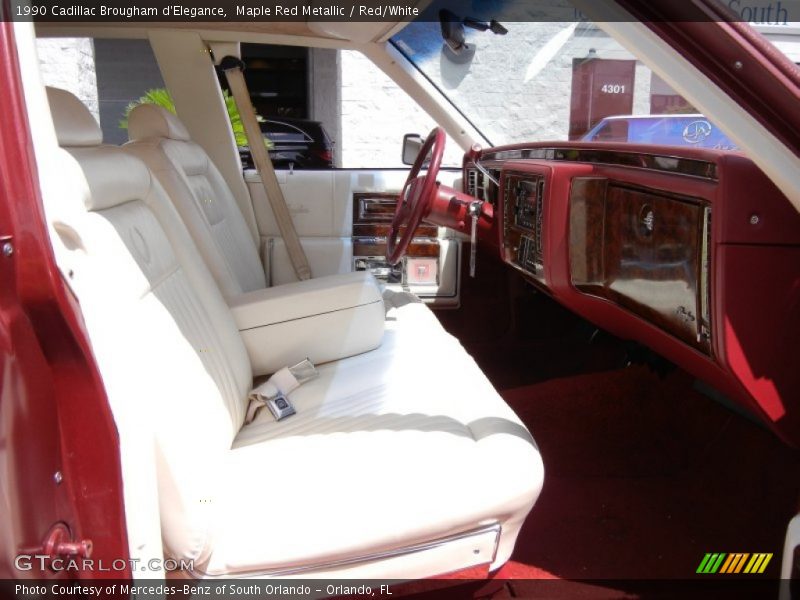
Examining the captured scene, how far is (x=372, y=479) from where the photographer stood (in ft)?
4.10

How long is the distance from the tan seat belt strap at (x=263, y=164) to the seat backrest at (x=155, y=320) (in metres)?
1.12

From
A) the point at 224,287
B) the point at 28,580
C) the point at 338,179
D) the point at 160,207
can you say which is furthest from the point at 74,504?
the point at 338,179

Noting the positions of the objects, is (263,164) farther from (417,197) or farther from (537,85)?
(537,85)

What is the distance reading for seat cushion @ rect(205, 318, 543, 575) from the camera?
1166 millimetres

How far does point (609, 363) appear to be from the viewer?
2568mm

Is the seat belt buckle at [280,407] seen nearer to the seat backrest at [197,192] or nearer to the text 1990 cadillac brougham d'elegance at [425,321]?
the text 1990 cadillac brougham d'elegance at [425,321]

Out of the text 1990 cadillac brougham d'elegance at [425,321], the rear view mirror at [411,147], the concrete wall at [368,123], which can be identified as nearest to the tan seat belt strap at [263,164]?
the text 1990 cadillac brougham d'elegance at [425,321]

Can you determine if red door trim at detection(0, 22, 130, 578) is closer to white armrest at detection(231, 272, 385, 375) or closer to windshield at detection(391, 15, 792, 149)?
white armrest at detection(231, 272, 385, 375)

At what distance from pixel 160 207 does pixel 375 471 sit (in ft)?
2.59

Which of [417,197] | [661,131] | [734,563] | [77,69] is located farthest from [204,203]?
[77,69]

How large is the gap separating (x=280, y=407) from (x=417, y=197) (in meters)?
0.76

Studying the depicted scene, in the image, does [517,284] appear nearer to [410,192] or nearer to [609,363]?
[609,363]

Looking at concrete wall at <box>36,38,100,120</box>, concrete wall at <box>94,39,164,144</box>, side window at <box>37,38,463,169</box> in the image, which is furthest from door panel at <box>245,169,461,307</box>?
concrete wall at <box>94,39,164,144</box>

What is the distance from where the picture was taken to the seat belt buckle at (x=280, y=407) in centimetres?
163
